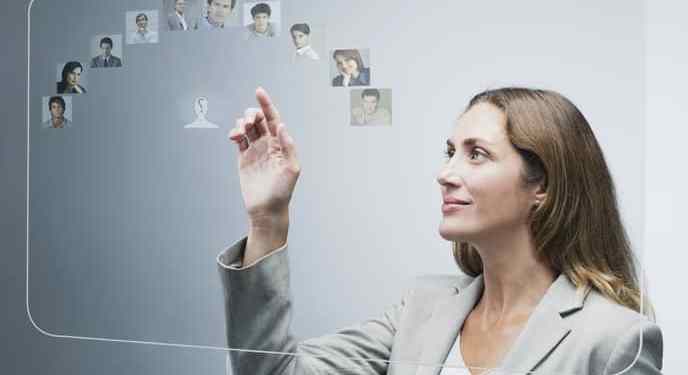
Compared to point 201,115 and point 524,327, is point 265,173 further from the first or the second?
point 524,327

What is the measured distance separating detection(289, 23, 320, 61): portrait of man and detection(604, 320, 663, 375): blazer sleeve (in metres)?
0.60

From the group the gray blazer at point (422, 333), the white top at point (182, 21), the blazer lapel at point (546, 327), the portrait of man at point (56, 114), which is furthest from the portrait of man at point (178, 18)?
the blazer lapel at point (546, 327)

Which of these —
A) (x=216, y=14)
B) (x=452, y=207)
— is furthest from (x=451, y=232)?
(x=216, y=14)

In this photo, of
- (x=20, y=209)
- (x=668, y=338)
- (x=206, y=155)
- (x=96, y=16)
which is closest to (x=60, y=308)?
(x=20, y=209)

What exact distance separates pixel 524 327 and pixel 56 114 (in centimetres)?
88

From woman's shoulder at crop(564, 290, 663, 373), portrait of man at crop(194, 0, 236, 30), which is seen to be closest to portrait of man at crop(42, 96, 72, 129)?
portrait of man at crop(194, 0, 236, 30)

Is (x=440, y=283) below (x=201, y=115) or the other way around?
below

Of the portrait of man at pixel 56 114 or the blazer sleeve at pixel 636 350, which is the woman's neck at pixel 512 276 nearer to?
the blazer sleeve at pixel 636 350

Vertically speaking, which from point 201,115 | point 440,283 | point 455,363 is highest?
point 201,115

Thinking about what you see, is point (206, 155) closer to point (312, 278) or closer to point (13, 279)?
point (312, 278)

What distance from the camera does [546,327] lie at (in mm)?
1156

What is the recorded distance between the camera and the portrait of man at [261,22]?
1.35 metres

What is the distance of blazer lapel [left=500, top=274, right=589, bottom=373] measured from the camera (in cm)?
115

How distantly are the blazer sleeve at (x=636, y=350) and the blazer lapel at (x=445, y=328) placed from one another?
0.67 ft
